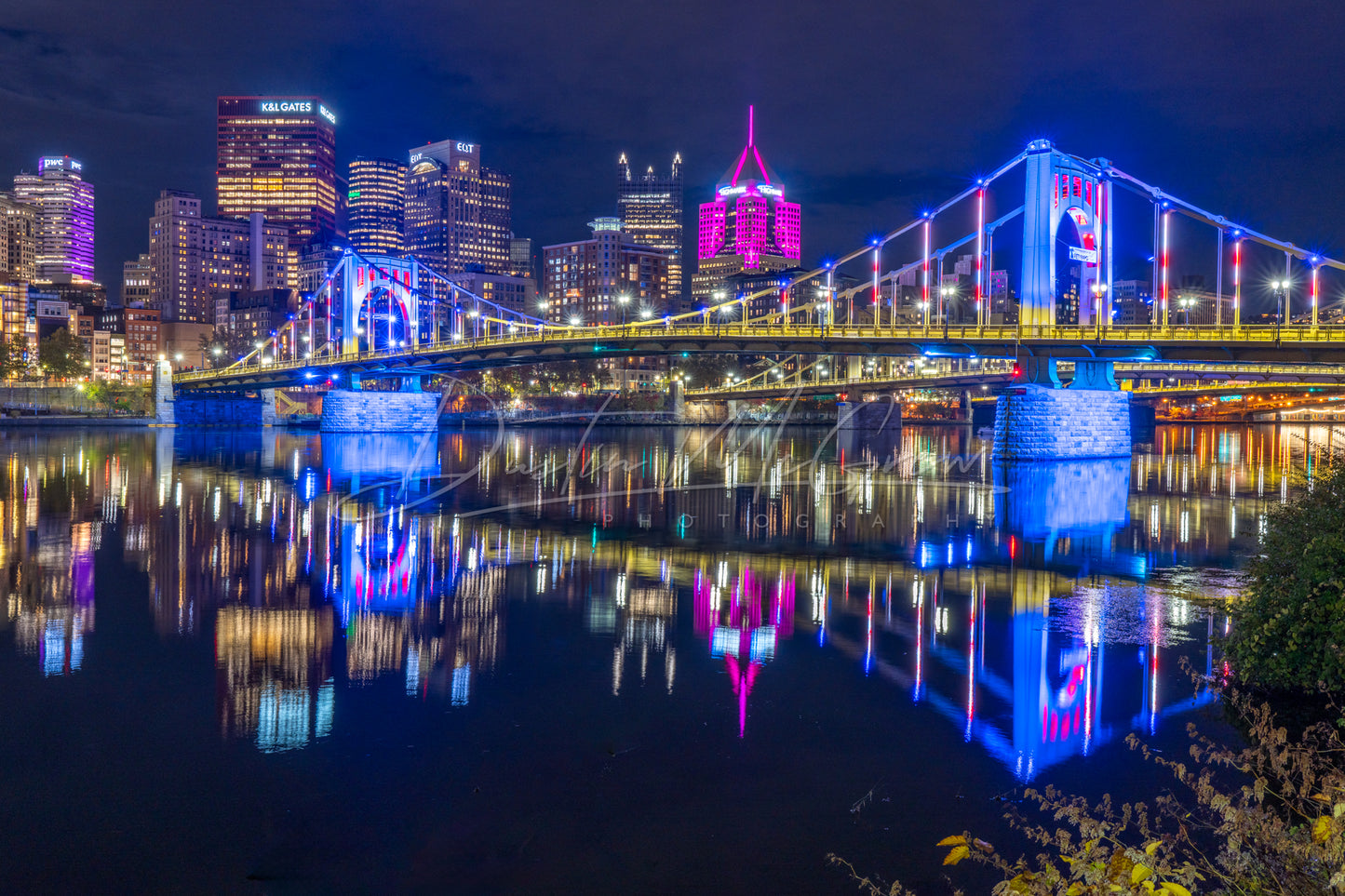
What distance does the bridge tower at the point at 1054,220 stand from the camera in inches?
1956

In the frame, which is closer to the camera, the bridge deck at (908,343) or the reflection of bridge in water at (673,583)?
the reflection of bridge in water at (673,583)

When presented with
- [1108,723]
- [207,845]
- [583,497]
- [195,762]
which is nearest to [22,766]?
[195,762]

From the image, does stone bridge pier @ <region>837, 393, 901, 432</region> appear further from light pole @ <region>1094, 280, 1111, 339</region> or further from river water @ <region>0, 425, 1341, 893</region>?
river water @ <region>0, 425, 1341, 893</region>

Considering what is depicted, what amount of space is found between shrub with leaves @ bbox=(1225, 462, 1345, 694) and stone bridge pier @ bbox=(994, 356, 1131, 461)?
38.3 m

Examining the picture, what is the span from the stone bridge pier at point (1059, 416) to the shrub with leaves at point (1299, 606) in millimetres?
38337

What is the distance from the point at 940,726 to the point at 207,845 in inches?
238

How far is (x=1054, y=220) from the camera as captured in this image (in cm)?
5069

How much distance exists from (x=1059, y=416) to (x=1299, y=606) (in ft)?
140

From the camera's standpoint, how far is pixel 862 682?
1048 cm

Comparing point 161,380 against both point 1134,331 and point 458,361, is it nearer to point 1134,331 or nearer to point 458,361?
point 458,361

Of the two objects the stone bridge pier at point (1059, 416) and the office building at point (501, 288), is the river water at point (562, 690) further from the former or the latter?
the office building at point (501, 288)

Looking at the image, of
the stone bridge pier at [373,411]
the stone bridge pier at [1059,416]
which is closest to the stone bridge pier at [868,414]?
the stone bridge pier at [373,411]

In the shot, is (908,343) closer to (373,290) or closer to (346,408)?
(346,408)

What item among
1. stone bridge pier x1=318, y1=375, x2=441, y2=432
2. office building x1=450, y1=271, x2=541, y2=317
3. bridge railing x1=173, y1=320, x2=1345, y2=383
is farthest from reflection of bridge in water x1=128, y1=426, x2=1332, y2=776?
office building x1=450, y1=271, x2=541, y2=317
